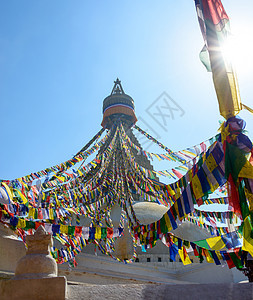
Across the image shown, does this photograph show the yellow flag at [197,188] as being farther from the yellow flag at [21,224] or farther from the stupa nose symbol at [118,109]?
the stupa nose symbol at [118,109]

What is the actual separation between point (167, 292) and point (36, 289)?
1461mm

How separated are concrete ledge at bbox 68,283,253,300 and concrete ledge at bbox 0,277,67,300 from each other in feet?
0.62

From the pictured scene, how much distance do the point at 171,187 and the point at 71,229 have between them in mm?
2627

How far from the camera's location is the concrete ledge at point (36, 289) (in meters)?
3.13

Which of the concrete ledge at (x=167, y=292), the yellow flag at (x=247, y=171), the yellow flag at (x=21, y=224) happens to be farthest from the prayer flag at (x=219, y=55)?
the yellow flag at (x=21, y=224)

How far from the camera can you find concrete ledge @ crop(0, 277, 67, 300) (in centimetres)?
313

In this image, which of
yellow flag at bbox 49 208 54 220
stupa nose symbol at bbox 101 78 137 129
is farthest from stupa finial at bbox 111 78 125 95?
yellow flag at bbox 49 208 54 220

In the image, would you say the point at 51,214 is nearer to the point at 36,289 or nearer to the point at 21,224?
the point at 21,224

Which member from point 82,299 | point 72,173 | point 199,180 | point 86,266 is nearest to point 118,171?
point 72,173

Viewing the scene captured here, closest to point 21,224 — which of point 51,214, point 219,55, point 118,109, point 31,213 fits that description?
point 31,213

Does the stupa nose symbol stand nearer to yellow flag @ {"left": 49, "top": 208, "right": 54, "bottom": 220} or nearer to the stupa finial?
the stupa finial

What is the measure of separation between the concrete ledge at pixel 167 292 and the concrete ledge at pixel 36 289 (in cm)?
19

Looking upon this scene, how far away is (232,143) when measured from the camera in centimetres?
432

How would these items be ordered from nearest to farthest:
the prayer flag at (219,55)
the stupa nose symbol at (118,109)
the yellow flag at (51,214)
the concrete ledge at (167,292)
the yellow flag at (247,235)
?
1. the concrete ledge at (167,292)
2. the yellow flag at (247,235)
3. the prayer flag at (219,55)
4. the yellow flag at (51,214)
5. the stupa nose symbol at (118,109)
